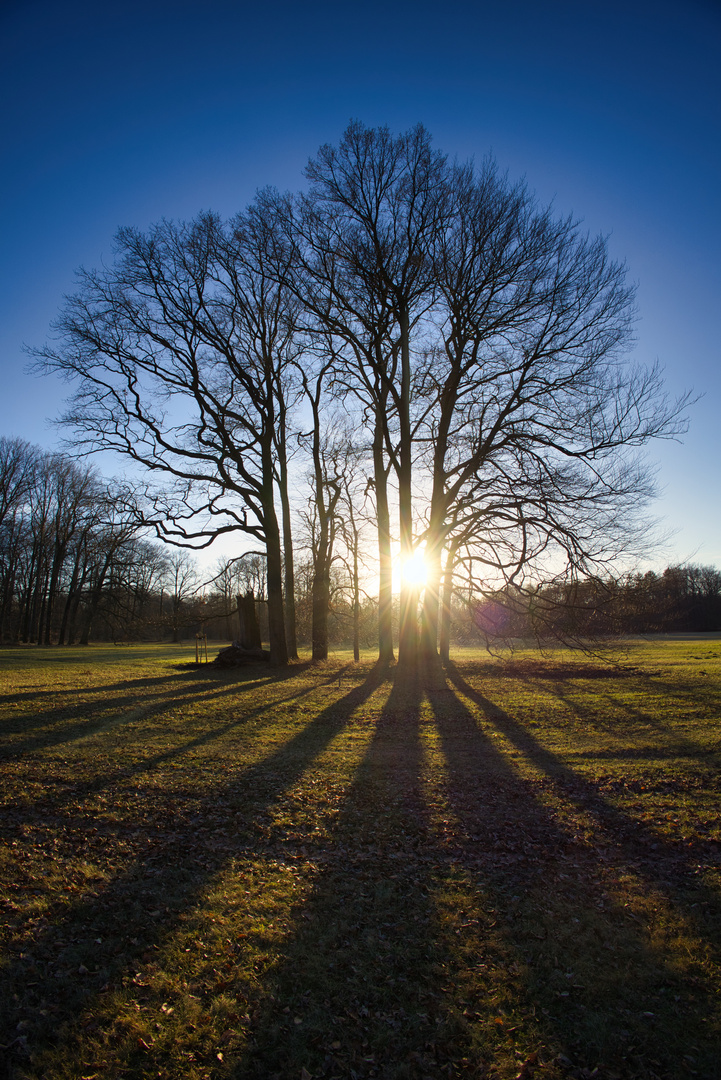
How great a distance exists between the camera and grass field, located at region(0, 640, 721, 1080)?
3.12m

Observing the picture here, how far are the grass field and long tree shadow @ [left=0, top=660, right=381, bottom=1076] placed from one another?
2 centimetres

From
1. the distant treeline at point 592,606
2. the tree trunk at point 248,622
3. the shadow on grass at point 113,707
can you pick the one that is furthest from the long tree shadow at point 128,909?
the tree trunk at point 248,622

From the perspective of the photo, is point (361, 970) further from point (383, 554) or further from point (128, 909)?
point (383, 554)

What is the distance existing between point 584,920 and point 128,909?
11.7 ft

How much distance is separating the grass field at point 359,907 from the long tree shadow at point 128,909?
0.06ft

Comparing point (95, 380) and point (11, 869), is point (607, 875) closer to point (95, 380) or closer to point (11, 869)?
point (11, 869)

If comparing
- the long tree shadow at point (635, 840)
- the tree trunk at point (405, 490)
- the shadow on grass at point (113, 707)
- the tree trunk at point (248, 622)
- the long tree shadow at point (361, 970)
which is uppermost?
the tree trunk at point (405, 490)

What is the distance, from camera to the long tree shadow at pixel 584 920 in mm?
3172

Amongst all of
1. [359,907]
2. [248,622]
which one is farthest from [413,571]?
[359,907]

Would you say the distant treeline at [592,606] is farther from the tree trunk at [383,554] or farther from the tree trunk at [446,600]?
the tree trunk at [383,554]

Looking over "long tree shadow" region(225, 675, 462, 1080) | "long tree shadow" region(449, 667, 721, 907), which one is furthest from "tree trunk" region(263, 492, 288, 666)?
"long tree shadow" region(225, 675, 462, 1080)

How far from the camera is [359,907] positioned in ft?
14.7

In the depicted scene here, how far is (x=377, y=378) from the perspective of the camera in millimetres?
18750

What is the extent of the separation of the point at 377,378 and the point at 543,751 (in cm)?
1351
